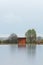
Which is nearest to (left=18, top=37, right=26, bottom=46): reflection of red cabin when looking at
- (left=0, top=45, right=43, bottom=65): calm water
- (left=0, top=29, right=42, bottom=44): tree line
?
(left=0, top=29, right=42, bottom=44): tree line

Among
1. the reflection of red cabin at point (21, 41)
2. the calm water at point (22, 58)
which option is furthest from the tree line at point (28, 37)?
the calm water at point (22, 58)

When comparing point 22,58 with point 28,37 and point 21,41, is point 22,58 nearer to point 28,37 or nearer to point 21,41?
point 21,41

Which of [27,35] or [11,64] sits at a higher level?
[27,35]

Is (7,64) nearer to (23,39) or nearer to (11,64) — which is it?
(11,64)

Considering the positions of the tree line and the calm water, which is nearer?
the calm water

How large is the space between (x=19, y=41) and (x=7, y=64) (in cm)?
495

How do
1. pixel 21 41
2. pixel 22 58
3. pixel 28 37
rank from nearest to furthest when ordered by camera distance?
pixel 22 58 < pixel 21 41 < pixel 28 37

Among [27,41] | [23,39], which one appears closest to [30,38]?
[27,41]

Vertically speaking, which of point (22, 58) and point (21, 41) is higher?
point (21, 41)

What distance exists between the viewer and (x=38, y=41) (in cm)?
853

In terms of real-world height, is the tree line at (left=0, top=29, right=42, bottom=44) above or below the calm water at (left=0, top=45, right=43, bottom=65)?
above

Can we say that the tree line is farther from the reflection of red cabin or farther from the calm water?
the calm water

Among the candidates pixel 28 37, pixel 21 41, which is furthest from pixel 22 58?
pixel 28 37

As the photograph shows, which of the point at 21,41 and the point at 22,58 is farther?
the point at 21,41
